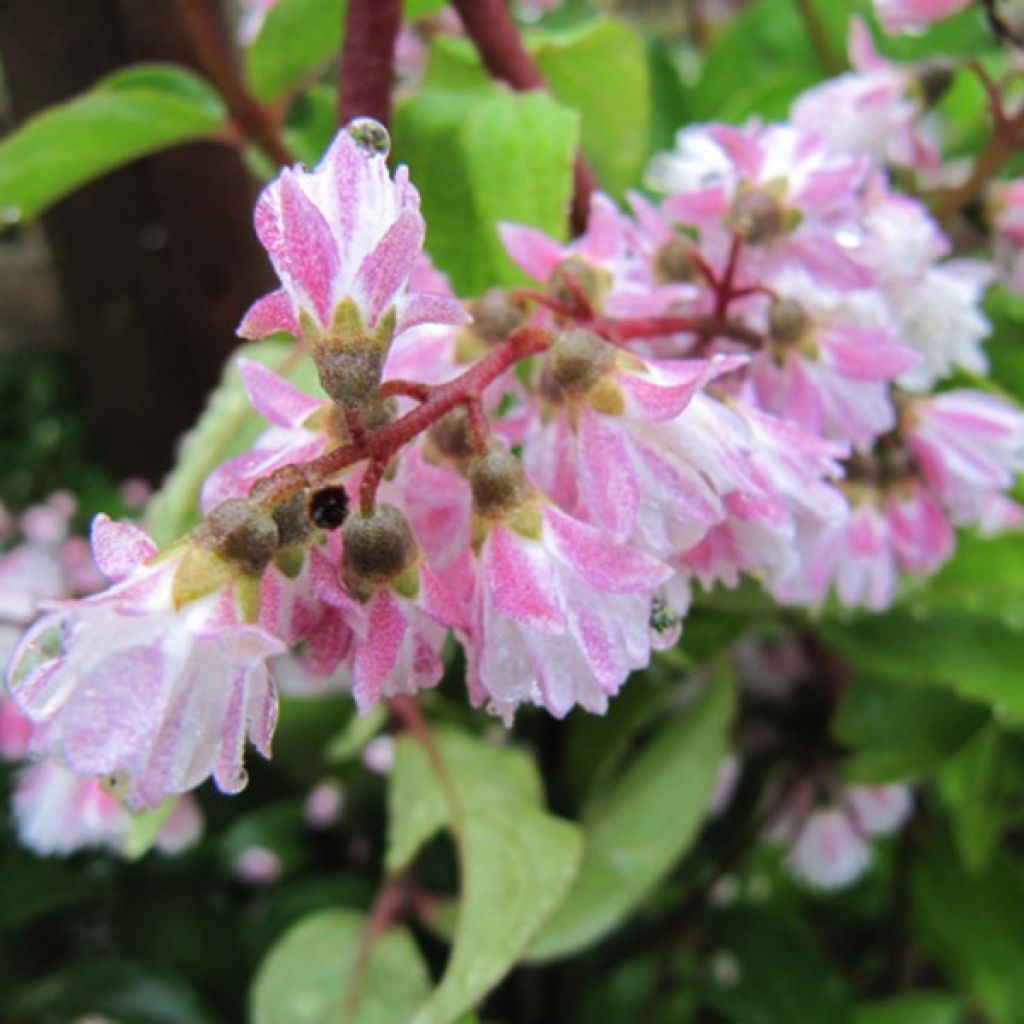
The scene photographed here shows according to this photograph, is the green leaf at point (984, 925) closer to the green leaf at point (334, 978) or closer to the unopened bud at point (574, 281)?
the green leaf at point (334, 978)

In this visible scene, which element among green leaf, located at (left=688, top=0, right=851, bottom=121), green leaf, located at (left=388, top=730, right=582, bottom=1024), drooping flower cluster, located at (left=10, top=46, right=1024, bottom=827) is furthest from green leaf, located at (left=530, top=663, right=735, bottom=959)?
green leaf, located at (left=688, top=0, right=851, bottom=121)

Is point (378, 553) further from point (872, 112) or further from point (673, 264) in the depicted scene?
A: point (872, 112)

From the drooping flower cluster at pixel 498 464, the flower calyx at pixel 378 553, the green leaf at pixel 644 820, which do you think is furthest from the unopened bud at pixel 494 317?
the green leaf at pixel 644 820

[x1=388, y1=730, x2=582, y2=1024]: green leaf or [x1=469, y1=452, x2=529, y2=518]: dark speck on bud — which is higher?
[x1=469, y1=452, x2=529, y2=518]: dark speck on bud

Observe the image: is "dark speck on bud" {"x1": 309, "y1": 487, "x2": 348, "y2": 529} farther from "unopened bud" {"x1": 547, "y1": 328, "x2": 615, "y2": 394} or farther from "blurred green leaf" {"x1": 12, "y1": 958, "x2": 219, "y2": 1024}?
"blurred green leaf" {"x1": 12, "y1": 958, "x2": 219, "y2": 1024}

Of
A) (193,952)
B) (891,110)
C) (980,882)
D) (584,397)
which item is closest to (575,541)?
(584,397)

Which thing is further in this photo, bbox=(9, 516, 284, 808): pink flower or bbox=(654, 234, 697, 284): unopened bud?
bbox=(654, 234, 697, 284): unopened bud

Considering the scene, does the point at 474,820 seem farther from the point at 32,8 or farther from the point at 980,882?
the point at 32,8

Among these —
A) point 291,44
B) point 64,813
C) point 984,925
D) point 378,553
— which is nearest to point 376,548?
point 378,553
